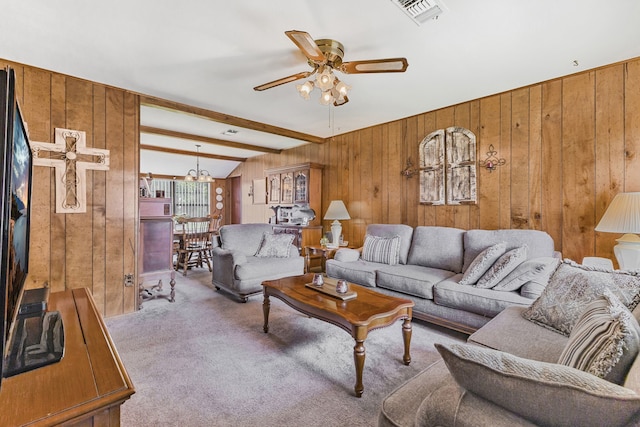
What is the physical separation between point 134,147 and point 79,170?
58 centimetres

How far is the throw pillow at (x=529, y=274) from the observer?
7.75 feet

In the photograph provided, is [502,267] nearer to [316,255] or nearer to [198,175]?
[316,255]

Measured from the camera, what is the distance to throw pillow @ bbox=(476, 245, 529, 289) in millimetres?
2500

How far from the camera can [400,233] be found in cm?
381

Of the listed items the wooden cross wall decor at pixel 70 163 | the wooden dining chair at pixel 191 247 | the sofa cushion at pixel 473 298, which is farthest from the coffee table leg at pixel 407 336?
the wooden dining chair at pixel 191 247

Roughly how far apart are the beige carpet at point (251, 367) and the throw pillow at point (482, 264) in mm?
519

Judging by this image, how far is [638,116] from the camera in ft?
8.70

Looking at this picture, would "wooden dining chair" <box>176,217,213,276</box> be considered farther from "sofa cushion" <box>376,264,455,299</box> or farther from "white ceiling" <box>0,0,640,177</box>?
"sofa cushion" <box>376,264,455,299</box>

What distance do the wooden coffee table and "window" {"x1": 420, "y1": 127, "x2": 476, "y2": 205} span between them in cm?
207

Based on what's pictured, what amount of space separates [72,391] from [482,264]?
2841mm

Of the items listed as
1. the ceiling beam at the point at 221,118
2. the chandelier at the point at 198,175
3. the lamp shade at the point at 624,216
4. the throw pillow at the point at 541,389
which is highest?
the ceiling beam at the point at 221,118

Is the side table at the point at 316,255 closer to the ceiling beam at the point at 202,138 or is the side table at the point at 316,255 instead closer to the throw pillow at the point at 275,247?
the throw pillow at the point at 275,247

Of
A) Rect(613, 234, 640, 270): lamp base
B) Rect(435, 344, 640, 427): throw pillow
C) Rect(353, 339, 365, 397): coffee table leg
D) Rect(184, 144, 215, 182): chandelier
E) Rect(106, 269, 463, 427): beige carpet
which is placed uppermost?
Rect(184, 144, 215, 182): chandelier

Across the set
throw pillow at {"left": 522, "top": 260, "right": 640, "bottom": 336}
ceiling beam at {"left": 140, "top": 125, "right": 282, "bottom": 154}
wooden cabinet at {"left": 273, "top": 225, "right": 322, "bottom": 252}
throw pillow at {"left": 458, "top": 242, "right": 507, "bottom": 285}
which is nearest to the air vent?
throw pillow at {"left": 522, "top": 260, "right": 640, "bottom": 336}
